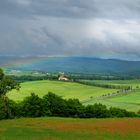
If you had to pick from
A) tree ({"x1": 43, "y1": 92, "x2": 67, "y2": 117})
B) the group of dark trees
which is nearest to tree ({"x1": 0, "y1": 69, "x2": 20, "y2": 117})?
the group of dark trees

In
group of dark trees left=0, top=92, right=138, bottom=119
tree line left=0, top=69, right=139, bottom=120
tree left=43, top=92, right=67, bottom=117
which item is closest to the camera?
tree line left=0, top=69, right=139, bottom=120

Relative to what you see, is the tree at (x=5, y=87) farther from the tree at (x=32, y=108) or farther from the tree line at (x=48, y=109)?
the tree at (x=32, y=108)

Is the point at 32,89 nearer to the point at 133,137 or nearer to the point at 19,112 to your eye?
the point at 19,112

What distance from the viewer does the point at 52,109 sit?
92.9 metres

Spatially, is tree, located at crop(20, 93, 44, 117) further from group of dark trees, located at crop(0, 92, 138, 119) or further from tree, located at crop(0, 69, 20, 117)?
tree, located at crop(0, 69, 20, 117)

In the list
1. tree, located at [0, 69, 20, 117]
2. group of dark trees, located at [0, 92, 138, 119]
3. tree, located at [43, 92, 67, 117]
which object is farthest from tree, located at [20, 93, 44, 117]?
tree, located at [0, 69, 20, 117]

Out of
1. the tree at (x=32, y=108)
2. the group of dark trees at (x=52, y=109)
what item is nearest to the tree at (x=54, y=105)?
the group of dark trees at (x=52, y=109)

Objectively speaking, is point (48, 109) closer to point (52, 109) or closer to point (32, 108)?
point (52, 109)

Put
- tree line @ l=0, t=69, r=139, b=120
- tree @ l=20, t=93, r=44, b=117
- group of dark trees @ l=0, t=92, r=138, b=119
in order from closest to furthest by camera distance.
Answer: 1. tree line @ l=0, t=69, r=139, b=120
2. tree @ l=20, t=93, r=44, b=117
3. group of dark trees @ l=0, t=92, r=138, b=119

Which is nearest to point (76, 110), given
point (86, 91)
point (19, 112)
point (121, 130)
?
point (19, 112)

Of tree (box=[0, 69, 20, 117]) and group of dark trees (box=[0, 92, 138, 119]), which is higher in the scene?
tree (box=[0, 69, 20, 117])

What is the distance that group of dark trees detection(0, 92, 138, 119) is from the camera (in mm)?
90500

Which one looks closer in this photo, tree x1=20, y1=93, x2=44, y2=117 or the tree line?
the tree line

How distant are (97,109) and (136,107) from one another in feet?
144
